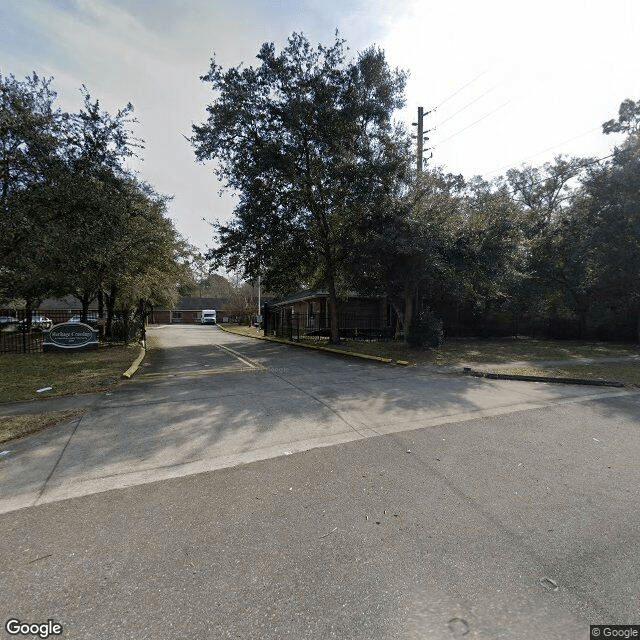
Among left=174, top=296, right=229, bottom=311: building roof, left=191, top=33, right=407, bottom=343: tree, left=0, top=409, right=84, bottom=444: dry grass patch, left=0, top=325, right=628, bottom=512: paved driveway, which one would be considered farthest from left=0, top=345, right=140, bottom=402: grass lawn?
left=174, top=296, right=229, bottom=311: building roof

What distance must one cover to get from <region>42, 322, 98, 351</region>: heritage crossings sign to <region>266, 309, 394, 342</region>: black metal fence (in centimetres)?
994

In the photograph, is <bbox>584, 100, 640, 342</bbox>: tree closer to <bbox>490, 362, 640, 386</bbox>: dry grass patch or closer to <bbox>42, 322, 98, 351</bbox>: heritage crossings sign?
<bbox>490, 362, 640, 386</bbox>: dry grass patch

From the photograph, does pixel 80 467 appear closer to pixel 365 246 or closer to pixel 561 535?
pixel 561 535

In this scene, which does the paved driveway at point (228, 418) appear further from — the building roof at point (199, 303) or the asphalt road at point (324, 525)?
the building roof at point (199, 303)

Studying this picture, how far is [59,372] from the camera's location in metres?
10.1

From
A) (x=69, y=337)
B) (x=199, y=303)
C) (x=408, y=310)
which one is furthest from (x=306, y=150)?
(x=199, y=303)

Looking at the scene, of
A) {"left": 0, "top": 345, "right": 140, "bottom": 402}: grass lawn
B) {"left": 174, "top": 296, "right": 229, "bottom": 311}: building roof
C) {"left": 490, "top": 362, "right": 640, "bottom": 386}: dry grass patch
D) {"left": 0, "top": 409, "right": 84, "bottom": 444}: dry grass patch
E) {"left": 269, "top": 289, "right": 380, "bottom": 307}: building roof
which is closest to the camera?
{"left": 0, "top": 409, "right": 84, "bottom": 444}: dry grass patch

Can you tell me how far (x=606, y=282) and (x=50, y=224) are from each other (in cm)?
2248

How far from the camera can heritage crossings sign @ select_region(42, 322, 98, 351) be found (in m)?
14.7

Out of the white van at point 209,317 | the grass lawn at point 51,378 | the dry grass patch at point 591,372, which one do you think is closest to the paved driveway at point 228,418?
the grass lawn at point 51,378

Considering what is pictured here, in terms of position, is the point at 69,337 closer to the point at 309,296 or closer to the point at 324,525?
the point at 309,296

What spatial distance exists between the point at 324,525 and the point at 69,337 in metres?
15.7

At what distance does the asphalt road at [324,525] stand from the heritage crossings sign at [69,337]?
35.9ft

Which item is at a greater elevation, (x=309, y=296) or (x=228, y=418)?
(x=309, y=296)
